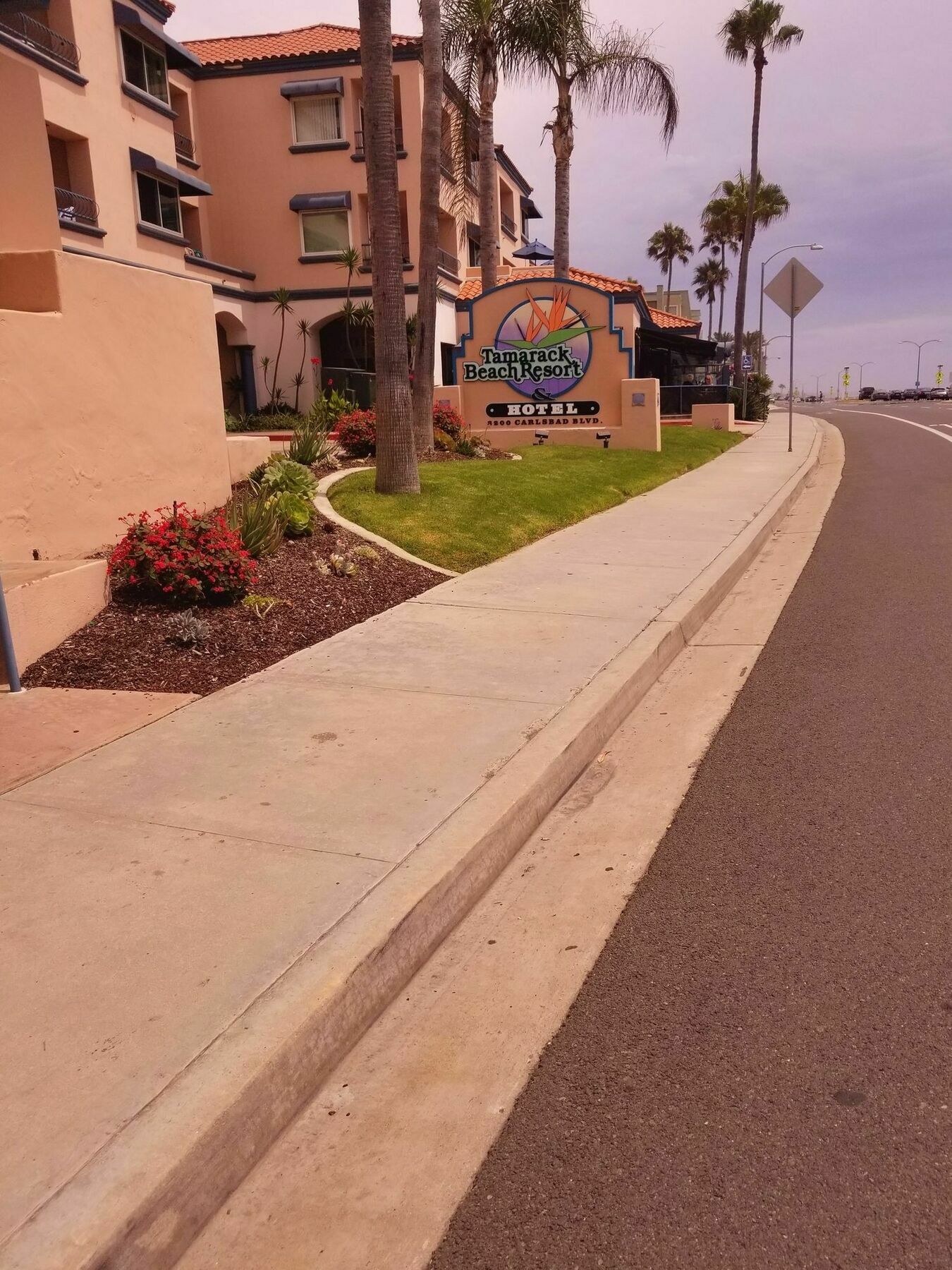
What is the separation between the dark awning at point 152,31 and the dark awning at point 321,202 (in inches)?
171

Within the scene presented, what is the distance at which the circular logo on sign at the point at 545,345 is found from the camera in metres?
22.7

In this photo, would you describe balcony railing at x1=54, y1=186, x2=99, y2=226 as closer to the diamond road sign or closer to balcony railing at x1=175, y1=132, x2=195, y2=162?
balcony railing at x1=175, y1=132, x2=195, y2=162

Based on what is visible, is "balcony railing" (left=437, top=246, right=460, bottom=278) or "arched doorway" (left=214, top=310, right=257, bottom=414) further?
"balcony railing" (left=437, top=246, right=460, bottom=278)

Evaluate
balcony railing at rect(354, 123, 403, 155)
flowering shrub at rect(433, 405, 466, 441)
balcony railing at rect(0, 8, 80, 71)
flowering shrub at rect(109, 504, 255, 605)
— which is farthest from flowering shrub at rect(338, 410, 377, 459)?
balcony railing at rect(354, 123, 403, 155)

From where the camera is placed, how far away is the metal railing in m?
37.2

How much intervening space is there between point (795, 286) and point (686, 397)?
16.5 metres

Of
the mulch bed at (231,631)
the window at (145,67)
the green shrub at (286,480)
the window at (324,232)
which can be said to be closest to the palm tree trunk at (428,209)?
the green shrub at (286,480)

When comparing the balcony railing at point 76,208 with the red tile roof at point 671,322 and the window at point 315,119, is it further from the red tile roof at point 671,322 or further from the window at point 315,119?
the red tile roof at point 671,322

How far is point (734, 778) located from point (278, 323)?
29404 mm

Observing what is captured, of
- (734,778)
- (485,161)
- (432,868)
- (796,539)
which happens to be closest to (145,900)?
(432,868)

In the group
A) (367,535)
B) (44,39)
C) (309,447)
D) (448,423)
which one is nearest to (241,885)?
(367,535)

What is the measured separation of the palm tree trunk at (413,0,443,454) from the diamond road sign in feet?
27.2

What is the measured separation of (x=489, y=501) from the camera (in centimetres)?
1285

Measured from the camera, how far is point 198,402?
9.95 meters
